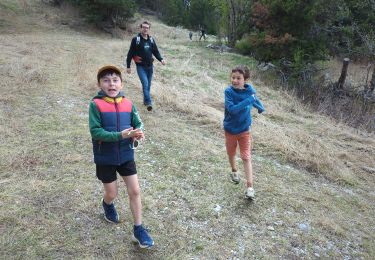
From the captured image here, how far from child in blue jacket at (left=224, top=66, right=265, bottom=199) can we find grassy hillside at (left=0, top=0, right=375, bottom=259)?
703mm

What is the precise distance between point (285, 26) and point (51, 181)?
40.8ft

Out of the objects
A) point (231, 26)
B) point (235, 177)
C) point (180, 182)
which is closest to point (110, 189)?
point (180, 182)

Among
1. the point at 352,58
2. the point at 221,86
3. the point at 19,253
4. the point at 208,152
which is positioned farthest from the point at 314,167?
the point at 352,58

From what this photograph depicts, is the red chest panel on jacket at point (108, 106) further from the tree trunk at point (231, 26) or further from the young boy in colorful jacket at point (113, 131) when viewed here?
the tree trunk at point (231, 26)

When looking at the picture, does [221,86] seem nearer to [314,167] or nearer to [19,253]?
[314,167]

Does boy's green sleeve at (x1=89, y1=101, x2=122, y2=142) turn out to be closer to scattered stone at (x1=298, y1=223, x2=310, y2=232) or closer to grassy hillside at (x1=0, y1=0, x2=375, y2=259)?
grassy hillside at (x1=0, y1=0, x2=375, y2=259)

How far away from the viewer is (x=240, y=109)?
4.08 metres

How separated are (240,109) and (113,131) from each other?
1.60 metres

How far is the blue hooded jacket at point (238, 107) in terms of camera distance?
4.10 metres

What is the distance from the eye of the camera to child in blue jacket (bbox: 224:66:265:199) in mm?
4082

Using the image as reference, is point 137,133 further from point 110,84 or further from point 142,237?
point 142,237

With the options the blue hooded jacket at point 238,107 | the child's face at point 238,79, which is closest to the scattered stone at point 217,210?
the blue hooded jacket at point 238,107

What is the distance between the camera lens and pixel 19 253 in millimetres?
3291

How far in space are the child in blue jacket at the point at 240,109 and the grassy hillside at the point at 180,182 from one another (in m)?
0.70
